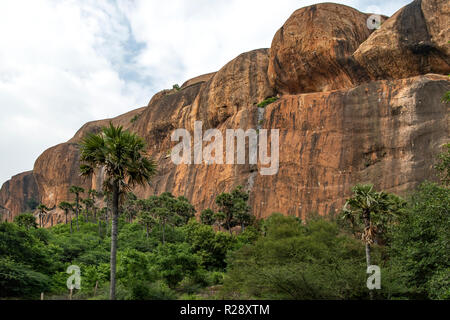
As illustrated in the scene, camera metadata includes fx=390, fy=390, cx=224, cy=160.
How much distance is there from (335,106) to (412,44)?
1097 centimetres

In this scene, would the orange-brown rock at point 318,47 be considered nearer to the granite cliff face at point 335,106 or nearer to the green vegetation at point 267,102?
the granite cliff face at point 335,106

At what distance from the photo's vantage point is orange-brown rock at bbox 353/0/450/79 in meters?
44.4

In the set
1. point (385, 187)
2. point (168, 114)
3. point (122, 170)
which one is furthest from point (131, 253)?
point (168, 114)

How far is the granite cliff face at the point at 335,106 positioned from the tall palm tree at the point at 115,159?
3227cm

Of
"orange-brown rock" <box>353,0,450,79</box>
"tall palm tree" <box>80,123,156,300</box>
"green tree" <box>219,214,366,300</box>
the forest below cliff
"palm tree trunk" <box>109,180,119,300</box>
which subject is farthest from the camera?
"orange-brown rock" <box>353,0,450,79</box>

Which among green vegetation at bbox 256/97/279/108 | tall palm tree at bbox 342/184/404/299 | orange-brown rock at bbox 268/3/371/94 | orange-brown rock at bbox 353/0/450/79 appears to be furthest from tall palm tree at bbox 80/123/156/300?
green vegetation at bbox 256/97/279/108

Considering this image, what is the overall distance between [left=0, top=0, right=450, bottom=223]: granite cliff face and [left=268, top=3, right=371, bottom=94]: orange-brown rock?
0.14 metres

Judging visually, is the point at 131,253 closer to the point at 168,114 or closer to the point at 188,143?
the point at 188,143

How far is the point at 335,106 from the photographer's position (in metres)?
48.1

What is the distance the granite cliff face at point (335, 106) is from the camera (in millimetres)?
42281

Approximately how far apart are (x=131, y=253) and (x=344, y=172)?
1230 inches

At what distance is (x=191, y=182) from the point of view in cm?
6241

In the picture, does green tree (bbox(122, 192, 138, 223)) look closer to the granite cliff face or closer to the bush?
the granite cliff face

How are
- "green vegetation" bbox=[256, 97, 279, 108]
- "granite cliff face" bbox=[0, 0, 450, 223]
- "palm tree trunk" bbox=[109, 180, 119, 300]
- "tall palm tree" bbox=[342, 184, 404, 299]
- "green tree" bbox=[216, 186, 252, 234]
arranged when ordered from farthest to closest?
"green vegetation" bbox=[256, 97, 279, 108]
"green tree" bbox=[216, 186, 252, 234]
"granite cliff face" bbox=[0, 0, 450, 223]
"tall palm tree" bbox=[342, 184, 404, 299]
"palm tree trunk" bbox=[109, 180, 119, 300]
